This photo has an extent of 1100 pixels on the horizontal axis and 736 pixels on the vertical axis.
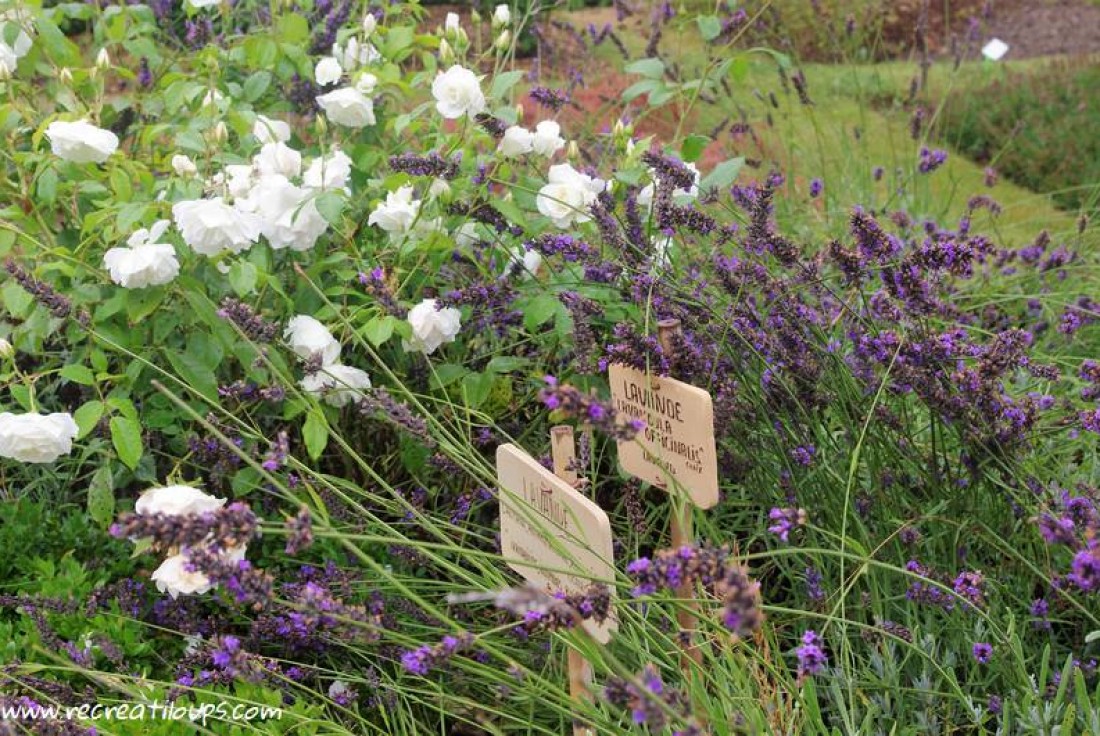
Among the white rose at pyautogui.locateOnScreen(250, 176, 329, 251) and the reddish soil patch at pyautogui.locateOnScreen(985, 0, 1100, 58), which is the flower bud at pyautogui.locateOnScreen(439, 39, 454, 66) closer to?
the white rose at pyautogui.locateOnScreen(250, 176, 329, 251)

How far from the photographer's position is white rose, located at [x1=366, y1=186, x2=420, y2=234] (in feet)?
7.51

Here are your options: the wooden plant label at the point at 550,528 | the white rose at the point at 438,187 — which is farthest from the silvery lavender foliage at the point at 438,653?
the white rose at the point at 438,187

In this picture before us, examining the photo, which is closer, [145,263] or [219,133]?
[145,263]

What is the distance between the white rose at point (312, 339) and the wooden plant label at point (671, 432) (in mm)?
511

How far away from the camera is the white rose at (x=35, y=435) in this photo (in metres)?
1.96

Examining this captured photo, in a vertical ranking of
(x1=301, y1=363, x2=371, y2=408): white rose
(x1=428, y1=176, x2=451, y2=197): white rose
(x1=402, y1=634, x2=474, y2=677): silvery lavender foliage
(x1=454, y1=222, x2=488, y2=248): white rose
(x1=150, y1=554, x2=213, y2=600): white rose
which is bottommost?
(x1=150, y1=554, x2=213, y2=600): white rose

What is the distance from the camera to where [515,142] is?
2.30m

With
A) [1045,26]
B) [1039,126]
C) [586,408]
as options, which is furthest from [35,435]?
[1045,26]

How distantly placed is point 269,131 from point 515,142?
19.2 inches

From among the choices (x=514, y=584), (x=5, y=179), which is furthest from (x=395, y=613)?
(x=5, y=179)

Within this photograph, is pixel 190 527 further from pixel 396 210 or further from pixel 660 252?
pixel 660 252

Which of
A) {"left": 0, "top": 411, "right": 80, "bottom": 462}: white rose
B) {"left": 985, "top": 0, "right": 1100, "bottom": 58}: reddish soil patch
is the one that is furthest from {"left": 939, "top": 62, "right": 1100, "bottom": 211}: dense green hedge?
{"left": 0, "top": 411, "right": 80, "bottom": 462}: white rose

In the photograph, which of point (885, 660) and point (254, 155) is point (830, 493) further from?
point (254, 155)

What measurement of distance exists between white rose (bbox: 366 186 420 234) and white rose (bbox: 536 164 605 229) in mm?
237
